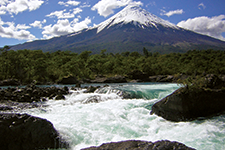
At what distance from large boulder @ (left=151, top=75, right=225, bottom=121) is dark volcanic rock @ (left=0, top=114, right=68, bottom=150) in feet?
16.1

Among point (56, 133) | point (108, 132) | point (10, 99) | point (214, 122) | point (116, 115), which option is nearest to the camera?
point (56, 133)

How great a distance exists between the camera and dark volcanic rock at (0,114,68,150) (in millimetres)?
4492

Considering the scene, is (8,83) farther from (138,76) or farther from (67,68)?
(138,76)

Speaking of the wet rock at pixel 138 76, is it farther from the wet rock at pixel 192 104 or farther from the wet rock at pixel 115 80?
the wet rock at pixel 192 104

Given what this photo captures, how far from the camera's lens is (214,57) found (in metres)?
51.2

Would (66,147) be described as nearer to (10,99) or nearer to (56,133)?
(56,133)

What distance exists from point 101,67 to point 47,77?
1787 cm

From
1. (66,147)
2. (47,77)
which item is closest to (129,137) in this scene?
(66,147)

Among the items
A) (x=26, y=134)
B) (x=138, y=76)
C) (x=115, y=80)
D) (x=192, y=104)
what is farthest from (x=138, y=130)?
(x=138, y=76)

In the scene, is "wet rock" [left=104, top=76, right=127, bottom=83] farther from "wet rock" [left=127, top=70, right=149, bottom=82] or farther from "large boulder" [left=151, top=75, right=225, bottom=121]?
"large boulder" [left=151, top=75, right=225, bottom=121]

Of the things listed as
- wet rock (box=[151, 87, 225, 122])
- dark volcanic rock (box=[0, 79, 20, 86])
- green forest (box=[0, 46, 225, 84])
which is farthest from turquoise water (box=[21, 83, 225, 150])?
dark volcanic rock (box=[0, 79, 20, 86])

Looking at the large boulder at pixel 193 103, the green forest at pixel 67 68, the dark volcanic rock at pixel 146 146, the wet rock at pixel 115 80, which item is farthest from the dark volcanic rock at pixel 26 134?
the wet rock at pixel 115 80

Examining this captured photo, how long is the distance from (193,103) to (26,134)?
689cm

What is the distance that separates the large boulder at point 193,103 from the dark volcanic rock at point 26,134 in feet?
16.1
